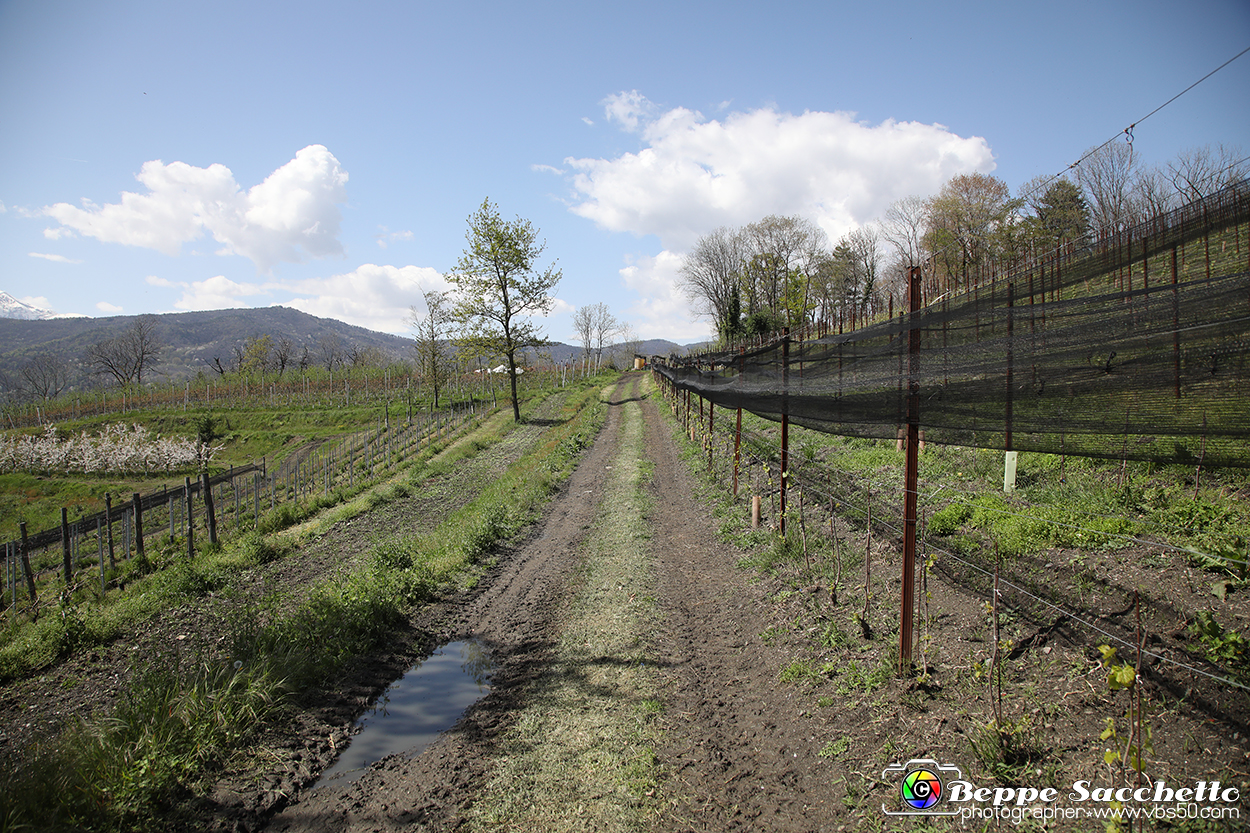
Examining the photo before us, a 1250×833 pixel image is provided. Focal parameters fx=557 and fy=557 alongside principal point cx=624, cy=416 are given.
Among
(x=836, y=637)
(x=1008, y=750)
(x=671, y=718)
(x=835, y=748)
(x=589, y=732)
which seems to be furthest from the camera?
(x=836, y=637)

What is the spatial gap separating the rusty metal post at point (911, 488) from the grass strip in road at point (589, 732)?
2.01 meters

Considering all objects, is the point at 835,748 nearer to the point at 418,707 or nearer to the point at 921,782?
the point at 921,782

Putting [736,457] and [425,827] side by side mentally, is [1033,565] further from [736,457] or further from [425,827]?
[736,457]

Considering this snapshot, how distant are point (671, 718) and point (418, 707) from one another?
243cm

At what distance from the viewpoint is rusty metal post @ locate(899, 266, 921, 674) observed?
3.93 m

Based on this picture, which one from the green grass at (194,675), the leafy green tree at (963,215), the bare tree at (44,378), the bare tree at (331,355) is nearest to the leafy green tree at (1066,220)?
the leafy green tree at (963,215)

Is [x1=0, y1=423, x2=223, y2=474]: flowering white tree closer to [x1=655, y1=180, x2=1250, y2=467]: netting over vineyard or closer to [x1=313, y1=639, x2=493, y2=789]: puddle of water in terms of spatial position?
[x1=313, y1=639, x2=493, y2=789]: puddle of water

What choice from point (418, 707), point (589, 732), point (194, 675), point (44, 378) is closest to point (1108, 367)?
point (589, 732)

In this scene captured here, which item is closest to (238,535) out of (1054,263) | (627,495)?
(627,495)

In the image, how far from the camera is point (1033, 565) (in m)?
4.39

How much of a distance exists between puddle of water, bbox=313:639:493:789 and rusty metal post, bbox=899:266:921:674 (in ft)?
12.3

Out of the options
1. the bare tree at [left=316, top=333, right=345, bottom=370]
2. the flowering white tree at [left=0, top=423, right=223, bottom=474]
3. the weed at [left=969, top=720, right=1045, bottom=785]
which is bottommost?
the flowering white tree at [left=0, top=423, right=223, bottom=474]

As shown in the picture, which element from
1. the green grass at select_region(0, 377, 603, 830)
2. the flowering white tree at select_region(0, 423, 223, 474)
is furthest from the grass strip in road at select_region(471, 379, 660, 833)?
the flowering white tree at select_region(0, 423, 223, 474)

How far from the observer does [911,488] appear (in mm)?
4074
